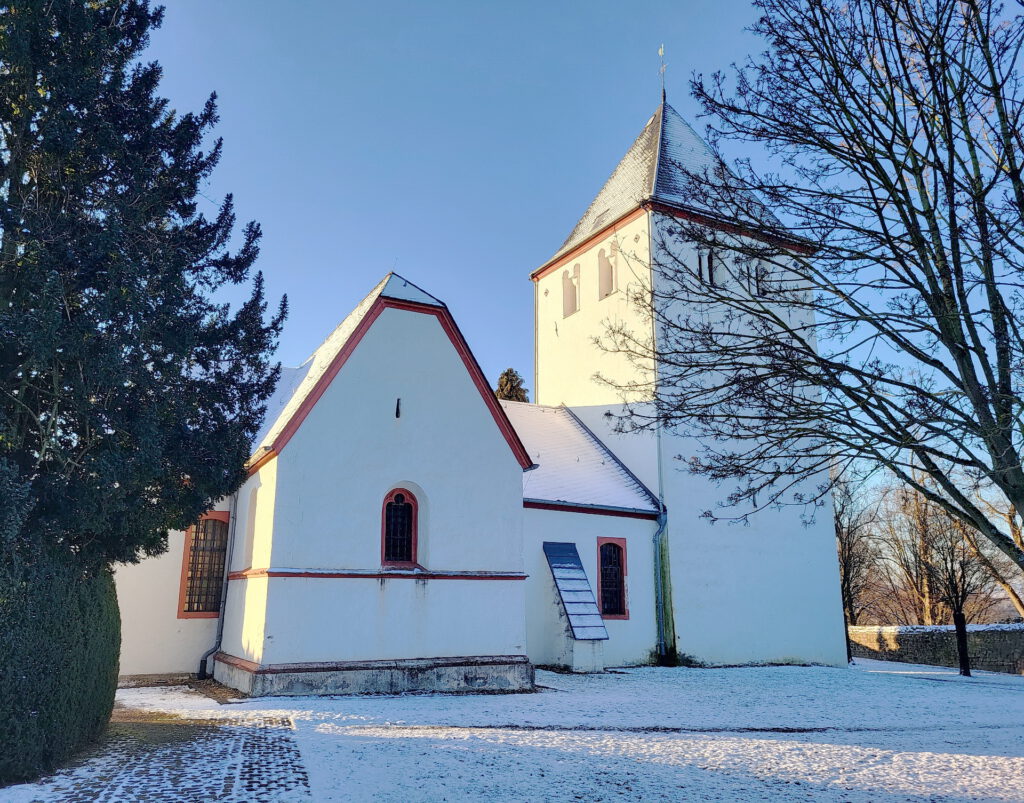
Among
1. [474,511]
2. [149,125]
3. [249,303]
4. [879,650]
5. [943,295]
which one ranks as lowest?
[879,650]

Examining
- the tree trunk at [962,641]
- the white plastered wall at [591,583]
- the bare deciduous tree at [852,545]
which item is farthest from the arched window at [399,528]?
the bare deciduous tree at [852,545]

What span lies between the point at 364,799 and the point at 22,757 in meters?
3.27

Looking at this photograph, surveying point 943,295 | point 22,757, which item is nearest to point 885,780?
point 943,295

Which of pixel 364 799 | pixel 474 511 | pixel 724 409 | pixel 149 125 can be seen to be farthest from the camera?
pixel 474 511

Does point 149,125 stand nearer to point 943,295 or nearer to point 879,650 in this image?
point 943,295

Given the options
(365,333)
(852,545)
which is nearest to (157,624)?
(365,333)

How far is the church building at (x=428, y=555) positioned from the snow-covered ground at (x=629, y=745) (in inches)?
49.2

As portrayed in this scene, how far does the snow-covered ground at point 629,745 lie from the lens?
7.16m

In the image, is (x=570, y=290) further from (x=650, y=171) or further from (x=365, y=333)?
(x=365, y=333)

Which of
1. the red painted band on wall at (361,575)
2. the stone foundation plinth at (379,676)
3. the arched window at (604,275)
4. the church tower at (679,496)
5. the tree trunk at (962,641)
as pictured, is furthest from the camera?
the arched window at (604,275)

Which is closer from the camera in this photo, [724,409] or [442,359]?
[724,409]

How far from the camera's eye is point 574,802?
6754 mm

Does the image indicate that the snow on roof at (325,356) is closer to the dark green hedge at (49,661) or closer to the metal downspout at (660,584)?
the dark green hedge at (49,661)

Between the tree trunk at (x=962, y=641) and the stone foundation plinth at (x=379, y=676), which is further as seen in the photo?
the tree trunk at (x=962, y=641)
